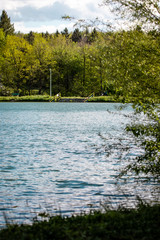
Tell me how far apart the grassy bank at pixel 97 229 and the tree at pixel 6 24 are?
127 m

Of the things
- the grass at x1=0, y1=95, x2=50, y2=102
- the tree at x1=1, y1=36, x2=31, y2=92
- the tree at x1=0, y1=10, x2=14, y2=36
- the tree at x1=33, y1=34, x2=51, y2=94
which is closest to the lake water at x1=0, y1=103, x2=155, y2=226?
the grass at x1=0, y1=95, x2=50, y2=102

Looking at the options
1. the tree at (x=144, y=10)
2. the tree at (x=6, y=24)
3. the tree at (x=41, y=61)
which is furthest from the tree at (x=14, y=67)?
the tree at (x=144, y=10)

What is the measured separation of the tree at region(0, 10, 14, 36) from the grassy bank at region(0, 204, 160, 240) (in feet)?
416

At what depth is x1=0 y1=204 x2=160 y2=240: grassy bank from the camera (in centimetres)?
517

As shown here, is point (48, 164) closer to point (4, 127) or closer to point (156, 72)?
point (156, 72)

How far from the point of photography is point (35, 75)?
325ft

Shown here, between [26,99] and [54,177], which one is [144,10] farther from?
[26,99]

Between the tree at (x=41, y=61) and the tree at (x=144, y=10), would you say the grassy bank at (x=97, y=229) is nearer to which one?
the tree at (x=144, y=10)

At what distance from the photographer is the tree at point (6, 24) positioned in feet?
420

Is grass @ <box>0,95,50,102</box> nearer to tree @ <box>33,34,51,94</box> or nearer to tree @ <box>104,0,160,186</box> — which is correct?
tree @ <box>33,34,51,94</box>

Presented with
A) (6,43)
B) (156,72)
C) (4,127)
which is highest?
(6,43)

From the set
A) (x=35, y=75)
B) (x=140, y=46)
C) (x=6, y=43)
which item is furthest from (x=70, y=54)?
(x=140, y=46)

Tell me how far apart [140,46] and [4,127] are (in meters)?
27.0

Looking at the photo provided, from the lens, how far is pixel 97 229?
17.7ft
